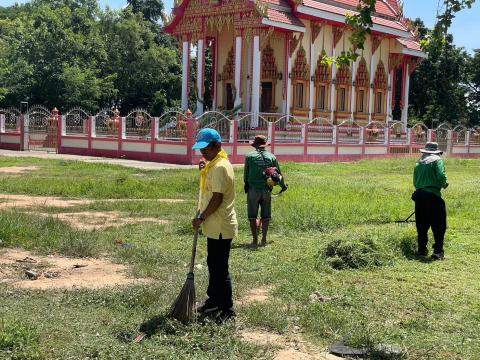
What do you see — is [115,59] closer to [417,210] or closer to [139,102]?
[139,102]

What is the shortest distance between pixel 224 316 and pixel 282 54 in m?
25.2

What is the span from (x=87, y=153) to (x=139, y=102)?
16.4 m

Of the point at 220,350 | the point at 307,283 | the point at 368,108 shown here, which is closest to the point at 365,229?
the point at 307,283

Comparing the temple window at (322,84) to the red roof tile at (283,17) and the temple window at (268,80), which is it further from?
the red roof tile at (283,17)

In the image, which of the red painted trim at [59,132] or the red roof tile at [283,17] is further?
the red painted trim at [59,132]

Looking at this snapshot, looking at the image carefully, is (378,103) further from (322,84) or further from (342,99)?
(322,84)

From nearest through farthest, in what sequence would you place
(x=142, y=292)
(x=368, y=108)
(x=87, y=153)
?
1. (x=142, y=292)
2. (x=87, y=153)
3. (x=368, y=108)

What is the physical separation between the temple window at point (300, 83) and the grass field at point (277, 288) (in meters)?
17.4

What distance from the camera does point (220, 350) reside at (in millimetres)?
4570

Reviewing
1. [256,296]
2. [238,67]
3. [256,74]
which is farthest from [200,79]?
[256,296]

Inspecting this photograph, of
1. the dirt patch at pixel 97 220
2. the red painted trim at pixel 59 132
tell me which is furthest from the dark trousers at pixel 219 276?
the red painted trim at pixel 59 132

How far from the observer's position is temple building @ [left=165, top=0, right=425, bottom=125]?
2742 cm

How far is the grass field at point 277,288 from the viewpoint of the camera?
15.3 ft

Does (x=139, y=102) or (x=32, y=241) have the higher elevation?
(x=139, y=102)
